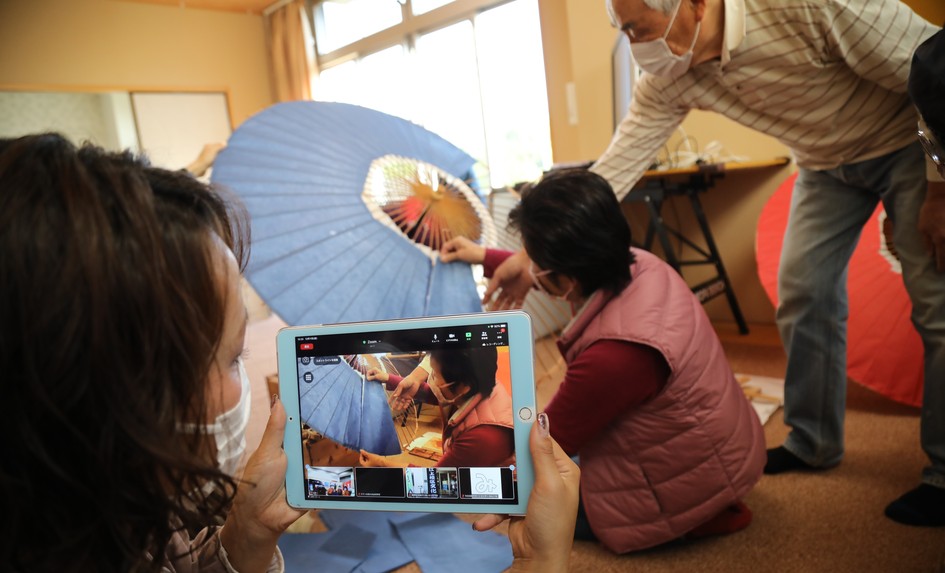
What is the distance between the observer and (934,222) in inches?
43.0

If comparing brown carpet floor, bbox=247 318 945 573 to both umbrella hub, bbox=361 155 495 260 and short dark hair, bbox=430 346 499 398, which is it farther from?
short dark hair, bbox=430 346 499 398

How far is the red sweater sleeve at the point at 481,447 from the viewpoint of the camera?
627 mm

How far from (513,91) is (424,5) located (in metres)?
1.16

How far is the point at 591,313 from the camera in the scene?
109 centimetres

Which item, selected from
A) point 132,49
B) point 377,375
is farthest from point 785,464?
point 132,49

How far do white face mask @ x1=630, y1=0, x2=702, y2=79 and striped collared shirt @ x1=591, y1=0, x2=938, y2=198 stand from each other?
0.20ft

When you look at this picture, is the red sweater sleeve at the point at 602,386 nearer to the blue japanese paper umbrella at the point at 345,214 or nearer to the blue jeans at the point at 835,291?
the blue japanese paper umbrella at the point at 345,214

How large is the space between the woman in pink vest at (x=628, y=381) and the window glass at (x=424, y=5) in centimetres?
376

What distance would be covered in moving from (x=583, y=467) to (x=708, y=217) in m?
2.04

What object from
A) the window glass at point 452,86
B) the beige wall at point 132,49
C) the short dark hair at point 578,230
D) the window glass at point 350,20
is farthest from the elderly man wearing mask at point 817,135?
the beige wall at point 132,49

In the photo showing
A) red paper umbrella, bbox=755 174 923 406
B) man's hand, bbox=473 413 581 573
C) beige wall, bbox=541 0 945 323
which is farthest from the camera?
beige wall, bbox=541 0 945 323

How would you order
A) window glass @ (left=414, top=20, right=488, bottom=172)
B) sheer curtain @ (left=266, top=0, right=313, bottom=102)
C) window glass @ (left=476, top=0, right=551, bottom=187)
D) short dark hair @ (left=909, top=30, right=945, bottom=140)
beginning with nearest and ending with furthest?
short dark hair @ (left=909, top=30, right=945, bottom=140)
window glass @ (left=476, top=0, right=551, bottom=187)
window glass @ (left=414, top=20, right=488, bottom=172)
sheer curtain @ (left=266, top=0, right=313, bottom=102)

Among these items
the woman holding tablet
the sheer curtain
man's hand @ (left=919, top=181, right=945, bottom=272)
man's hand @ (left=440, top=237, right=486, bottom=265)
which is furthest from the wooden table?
the sheer curtain

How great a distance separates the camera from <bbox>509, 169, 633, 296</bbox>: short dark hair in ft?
3.41
